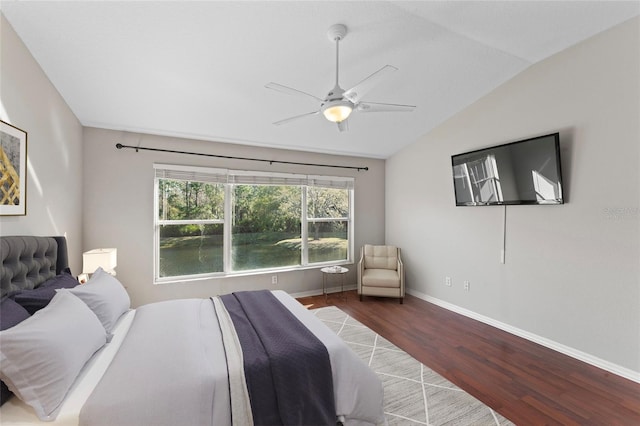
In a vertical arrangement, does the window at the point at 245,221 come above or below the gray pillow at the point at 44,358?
above

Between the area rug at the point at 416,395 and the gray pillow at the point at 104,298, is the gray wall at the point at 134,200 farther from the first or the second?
the area rug at the point at 416,395

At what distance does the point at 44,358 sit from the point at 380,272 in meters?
3.93

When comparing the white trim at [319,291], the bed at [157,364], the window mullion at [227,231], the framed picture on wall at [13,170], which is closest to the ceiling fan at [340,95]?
the bed at [157,364]

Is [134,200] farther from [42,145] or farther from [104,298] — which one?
[104,298]

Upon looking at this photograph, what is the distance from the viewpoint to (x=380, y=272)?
4512 millimetres

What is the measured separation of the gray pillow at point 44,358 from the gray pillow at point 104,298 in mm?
401

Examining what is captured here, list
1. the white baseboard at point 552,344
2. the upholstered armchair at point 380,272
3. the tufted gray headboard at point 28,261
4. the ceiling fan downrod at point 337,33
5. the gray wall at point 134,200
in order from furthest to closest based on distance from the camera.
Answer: the upholstered armchair at point 380,272 < the gray wall at point 134,200 < the white baseboard at point 552,344 < the ceiling fan downrod at point 337,33 < the tufted gray headboard at point 28,261

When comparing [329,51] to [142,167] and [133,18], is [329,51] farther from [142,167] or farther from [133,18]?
[142,167]

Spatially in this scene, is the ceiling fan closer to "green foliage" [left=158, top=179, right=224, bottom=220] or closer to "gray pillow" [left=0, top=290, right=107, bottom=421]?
"gray pillow" [left=0, top=290, right=107, bottom=421]

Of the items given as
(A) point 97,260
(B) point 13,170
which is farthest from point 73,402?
(A) point 97,260

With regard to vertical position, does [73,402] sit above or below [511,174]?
below

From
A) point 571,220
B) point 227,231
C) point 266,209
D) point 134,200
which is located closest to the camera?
point 571,220

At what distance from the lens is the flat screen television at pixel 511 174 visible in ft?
9.42

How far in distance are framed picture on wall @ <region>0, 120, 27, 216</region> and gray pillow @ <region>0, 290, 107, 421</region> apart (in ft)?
3.01
